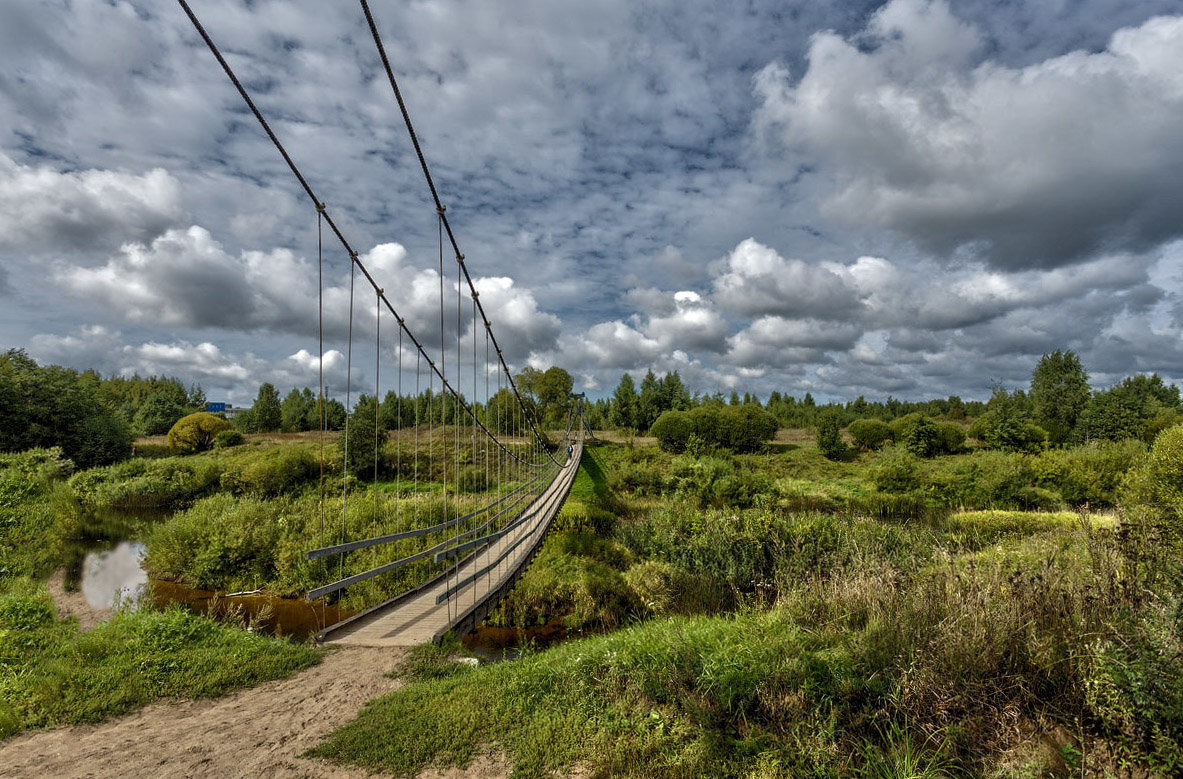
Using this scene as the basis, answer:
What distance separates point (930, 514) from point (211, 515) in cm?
2214

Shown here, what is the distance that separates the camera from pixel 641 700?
371 centimetres

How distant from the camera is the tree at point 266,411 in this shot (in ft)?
142

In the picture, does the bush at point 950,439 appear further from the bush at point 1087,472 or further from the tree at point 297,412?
the tree at point 297,412

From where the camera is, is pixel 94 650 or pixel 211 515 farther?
pixel 211 515

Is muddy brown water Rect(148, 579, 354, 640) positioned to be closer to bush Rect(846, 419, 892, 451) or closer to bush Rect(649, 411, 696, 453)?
bush Rect(649, 411, 696, 453)

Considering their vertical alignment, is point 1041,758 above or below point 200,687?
above

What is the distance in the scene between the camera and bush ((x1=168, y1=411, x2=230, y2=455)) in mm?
29438

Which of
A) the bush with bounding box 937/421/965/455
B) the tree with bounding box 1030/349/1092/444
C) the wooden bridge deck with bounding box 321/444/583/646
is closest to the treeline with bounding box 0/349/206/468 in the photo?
the wooden bridge deck with bounding box 321/444/583/646

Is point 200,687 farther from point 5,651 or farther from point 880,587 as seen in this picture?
point 880,587

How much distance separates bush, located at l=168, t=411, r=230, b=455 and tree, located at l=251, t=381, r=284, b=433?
11.9 m

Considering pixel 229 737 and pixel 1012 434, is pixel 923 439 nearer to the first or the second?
pixel 1012 434

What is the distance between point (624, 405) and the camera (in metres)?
46.8

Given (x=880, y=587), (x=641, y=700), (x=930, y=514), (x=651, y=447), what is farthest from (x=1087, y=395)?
(x=641, y=700)

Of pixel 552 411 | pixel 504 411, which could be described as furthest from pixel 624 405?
pixel 504 411
